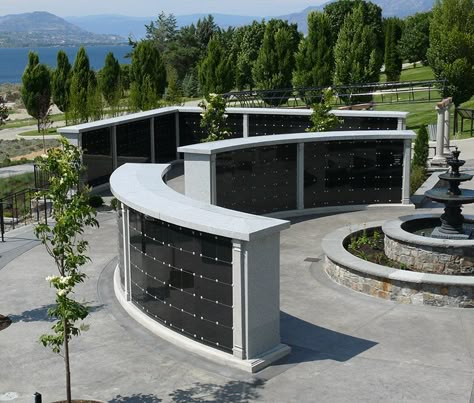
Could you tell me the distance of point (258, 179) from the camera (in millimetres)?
26062

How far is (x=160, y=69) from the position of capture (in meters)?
72.5

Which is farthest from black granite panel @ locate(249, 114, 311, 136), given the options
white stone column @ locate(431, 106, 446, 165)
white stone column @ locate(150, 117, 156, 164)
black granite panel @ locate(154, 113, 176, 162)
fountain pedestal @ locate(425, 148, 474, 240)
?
fountain pedestal @ locate(425, 148, 474, 240)

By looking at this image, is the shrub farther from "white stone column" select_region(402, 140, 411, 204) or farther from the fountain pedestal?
the fountain pedestal

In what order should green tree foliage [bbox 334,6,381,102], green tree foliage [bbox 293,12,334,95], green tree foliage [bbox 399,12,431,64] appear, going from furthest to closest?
green tree foliage [bbox 399,12,431,64] → green tree foliage [bbox 293,12,334,95] → green tree foliage [bbox 334,6,381,102]

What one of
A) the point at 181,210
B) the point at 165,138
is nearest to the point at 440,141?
the point at 165,138

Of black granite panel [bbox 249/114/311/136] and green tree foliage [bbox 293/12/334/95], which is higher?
green tree foliage [bbox 293/12/334/95]

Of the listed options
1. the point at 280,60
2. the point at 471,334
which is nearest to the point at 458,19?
the point at 280,60

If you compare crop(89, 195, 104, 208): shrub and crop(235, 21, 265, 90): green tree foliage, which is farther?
crop(235, 21, 265, 90): green tree foliage

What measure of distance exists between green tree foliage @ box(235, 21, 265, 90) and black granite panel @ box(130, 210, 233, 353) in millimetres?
79792

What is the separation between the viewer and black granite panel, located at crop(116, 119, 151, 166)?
33.3 meters

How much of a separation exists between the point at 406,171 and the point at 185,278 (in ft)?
47.4

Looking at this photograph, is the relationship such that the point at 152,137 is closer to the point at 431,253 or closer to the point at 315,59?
the point at 431,253

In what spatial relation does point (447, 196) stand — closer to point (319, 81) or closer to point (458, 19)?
point (458, 19)

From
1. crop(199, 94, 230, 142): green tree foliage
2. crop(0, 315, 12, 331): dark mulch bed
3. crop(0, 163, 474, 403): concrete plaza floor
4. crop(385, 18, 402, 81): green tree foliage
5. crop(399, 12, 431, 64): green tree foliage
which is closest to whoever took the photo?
crop(0, 163, 474, 403): concrete plaza floor
